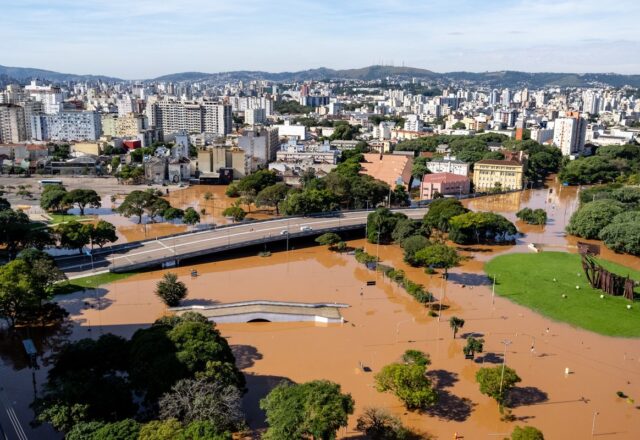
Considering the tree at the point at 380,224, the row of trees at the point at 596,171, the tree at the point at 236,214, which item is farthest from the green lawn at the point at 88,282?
the row of trees at the point at 596,171

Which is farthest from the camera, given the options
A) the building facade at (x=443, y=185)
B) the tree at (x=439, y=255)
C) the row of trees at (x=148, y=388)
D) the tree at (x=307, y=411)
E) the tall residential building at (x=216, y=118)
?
the tall residential building at (x=216, y=118)

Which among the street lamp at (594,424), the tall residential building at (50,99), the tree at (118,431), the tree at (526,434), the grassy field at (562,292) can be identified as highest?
the tall residential building at (50,99)

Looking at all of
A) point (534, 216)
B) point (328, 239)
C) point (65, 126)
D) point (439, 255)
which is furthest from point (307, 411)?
point (65, 126)

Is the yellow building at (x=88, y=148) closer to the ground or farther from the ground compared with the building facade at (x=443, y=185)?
farther from the ground

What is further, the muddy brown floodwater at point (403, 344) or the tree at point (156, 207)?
the tree at point (156, 207)

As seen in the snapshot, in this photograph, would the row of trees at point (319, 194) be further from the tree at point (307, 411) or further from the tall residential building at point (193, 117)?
the tall residential building at point (193, 117)

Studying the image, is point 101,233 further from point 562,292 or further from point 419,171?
point 419,171
